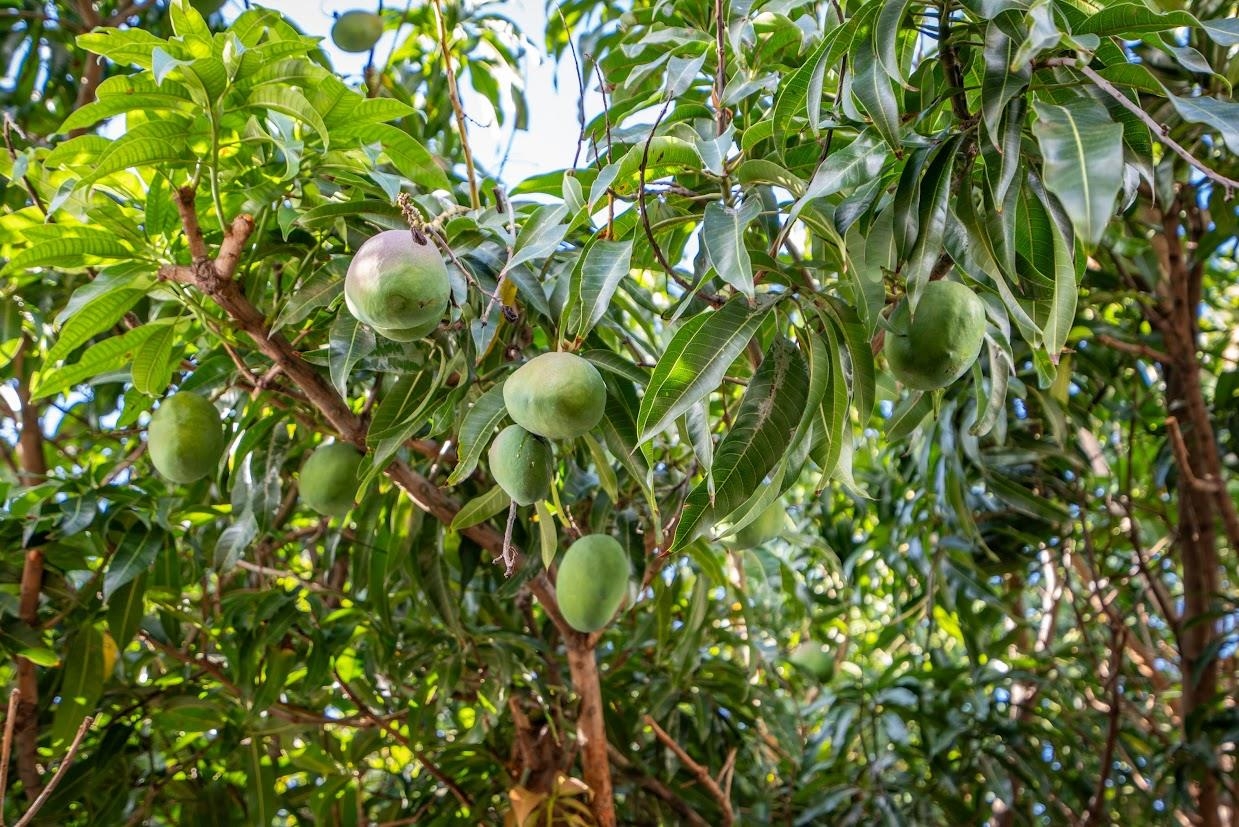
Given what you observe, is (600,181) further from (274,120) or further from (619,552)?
(619,552)

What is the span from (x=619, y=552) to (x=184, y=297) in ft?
2.14

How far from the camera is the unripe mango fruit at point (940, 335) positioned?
1118mm

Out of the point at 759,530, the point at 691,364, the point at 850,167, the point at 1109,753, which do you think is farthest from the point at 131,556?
the point at 1109,753

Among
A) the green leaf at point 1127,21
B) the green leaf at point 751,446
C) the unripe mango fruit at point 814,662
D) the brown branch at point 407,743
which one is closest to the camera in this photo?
the green leaf at point 1127,21

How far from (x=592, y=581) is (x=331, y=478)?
388 mm

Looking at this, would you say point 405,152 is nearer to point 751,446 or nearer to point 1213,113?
point 751,446

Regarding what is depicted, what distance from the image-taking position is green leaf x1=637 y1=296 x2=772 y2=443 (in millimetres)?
999

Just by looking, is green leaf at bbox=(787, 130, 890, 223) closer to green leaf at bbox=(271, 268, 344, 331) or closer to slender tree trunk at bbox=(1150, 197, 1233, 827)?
green leaf at bbox=(271, 268, 344, 331)

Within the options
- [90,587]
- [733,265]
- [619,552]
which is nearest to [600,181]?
[733,265]

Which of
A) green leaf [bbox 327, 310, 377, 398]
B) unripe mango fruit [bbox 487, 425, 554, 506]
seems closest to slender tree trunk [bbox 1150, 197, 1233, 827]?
unripe mango fruit [bbox 487, 425, 554, 506]

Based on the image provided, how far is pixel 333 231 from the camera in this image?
1.55 m

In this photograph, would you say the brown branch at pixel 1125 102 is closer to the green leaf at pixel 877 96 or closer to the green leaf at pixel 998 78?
the green leaf at pixel 998 78

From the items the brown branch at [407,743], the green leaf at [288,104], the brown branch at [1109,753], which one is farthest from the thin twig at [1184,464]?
the green leaf at [288,104]

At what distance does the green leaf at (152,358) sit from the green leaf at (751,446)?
0.83m
